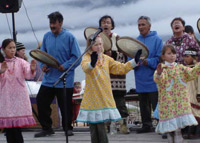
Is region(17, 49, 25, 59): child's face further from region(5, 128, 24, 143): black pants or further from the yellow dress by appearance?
the yellow dress

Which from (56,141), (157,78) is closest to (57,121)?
(56,141)

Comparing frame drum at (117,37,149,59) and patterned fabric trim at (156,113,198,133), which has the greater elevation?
frame drum at (117,37,149,59)

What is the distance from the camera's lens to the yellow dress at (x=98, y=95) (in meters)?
4.12

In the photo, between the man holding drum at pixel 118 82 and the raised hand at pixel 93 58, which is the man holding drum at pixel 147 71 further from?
the raised hand at pixel 93 58

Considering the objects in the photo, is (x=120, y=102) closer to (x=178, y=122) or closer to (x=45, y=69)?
(x=45, y=69)

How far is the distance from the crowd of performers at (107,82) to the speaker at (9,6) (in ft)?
4.06

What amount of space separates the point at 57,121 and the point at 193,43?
259 centimetres

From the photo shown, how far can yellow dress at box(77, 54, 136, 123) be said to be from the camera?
162 inches

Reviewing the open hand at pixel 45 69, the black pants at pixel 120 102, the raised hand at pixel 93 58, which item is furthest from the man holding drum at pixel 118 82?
the raised hand at pixel 93 58


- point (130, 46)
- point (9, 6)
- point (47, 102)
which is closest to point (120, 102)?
point (130, 46)

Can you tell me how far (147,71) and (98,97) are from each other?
141cm

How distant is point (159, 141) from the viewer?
4762 mm

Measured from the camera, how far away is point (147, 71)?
17.7 ft

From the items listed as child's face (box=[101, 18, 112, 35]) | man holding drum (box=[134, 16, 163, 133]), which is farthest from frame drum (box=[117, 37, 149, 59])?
child's face (box=[101, 18, 112, 35])
